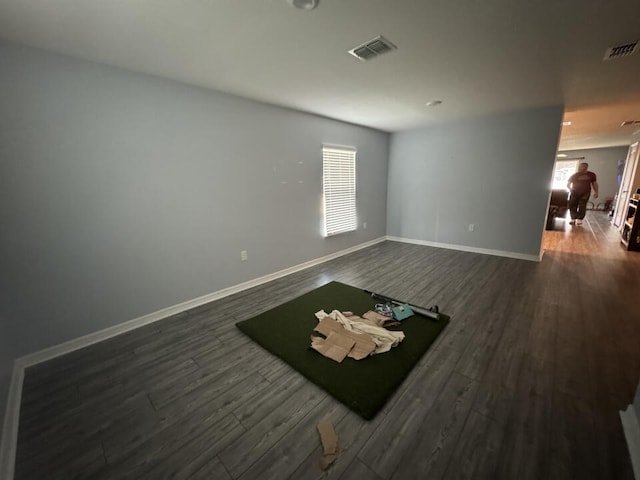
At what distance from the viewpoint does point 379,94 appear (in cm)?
301

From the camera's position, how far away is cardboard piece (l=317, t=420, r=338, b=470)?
125cm

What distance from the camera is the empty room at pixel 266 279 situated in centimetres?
137

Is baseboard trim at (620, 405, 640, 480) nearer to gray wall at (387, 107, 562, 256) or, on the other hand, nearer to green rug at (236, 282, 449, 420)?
green rug at (236, 282, 449, 420)

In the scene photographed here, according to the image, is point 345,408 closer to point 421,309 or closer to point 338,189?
point 421,309

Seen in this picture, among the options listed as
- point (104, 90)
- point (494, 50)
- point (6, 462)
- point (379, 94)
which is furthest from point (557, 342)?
point (104, 90)

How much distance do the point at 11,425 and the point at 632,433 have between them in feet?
11.4

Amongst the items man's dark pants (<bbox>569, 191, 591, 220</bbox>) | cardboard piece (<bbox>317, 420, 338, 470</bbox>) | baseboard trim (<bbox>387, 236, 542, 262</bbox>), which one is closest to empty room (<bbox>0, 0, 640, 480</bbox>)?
cardboard piece (<bbox>317, 420, 338, 470</bbox>)

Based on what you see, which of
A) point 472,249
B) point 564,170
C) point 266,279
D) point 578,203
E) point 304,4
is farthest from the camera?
point 564,170

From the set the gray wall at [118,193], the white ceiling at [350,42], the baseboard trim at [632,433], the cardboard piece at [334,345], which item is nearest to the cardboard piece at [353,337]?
the cardboard piece at [334,345]

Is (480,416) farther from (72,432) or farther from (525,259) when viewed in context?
(525,259)

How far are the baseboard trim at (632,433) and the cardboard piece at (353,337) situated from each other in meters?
1.37

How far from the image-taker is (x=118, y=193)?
2.27 meters

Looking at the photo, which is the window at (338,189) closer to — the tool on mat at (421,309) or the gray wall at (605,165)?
the tool on mat at (421,309)

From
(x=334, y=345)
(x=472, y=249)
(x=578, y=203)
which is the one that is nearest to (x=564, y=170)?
(x=578, y=203)
